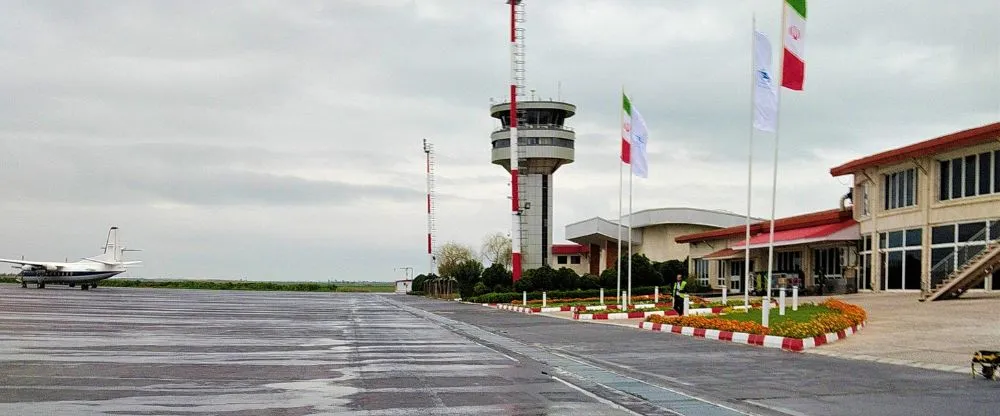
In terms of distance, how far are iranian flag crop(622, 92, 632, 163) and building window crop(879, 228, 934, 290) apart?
42.1 ft

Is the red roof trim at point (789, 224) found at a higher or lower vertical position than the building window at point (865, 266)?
higher

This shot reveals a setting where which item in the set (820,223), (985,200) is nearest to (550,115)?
(820,223)

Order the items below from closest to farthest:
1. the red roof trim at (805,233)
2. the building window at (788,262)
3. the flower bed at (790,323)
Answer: the flower bed at (790,323) < the red roof trim at (805,233) < the building window at (788,262)

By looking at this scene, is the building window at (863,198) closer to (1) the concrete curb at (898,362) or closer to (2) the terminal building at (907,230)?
(2) the terminal building at (907,230)

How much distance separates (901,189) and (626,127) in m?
13.3

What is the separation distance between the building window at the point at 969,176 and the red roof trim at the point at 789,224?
10.7m

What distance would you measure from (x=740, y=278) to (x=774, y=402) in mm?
53055

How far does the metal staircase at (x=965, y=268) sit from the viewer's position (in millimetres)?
32219

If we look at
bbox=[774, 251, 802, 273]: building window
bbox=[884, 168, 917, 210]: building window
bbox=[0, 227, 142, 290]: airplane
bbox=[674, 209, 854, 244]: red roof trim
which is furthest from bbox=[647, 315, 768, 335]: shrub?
bbox=[0, 227, 142, 290]: airplane

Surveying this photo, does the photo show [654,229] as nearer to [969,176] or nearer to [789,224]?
[789,224]

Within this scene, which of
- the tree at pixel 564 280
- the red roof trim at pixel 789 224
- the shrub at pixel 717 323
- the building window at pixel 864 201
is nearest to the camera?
the shrub at pixel 717 323

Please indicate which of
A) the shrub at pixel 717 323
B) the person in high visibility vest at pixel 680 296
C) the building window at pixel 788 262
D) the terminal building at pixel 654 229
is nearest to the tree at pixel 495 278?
the terminal building at pixel 654 229

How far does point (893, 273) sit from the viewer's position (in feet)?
137

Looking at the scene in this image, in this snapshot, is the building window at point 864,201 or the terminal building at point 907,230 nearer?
the terminal building at point 907,230
